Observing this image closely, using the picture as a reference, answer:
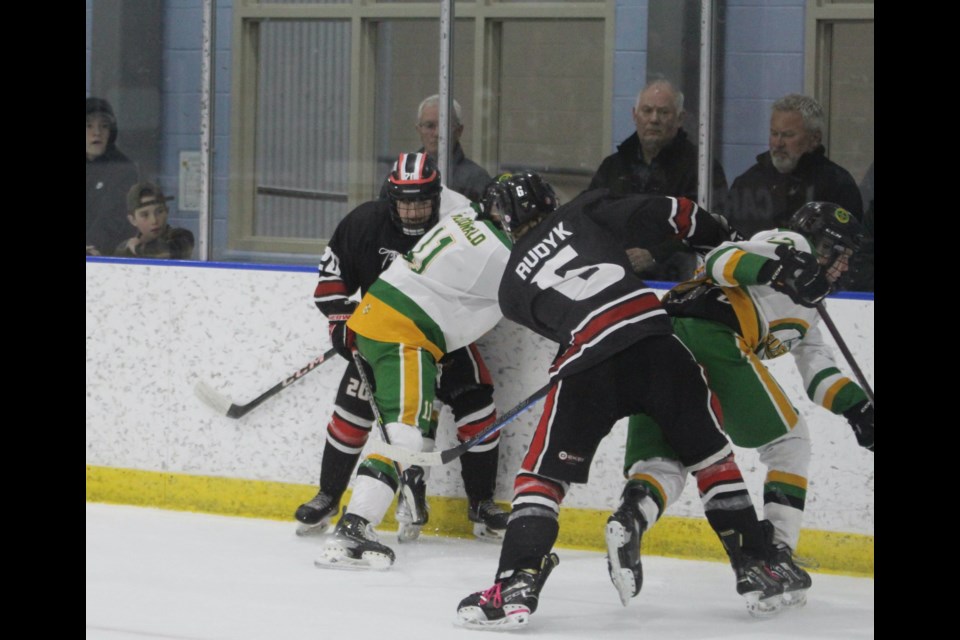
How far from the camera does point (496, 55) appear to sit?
455 cm

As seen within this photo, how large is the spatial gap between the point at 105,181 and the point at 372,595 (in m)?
2.05

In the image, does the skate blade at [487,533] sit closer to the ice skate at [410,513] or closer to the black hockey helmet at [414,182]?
the ice skate at [410,513]

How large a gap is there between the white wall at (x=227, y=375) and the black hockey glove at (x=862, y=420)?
74cm

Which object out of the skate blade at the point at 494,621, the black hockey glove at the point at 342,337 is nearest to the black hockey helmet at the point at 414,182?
the black hockey glove at the point at 342,337

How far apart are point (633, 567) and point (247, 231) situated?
2152 mm

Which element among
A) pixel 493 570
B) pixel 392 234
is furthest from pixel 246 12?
pixel 493 570

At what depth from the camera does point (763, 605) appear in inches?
124

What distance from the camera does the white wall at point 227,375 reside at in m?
4.11

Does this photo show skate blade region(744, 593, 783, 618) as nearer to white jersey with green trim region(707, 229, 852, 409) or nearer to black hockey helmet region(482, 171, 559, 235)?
white jersey with green trim region(707, 229, 852, 409)

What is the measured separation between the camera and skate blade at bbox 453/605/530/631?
2.98m

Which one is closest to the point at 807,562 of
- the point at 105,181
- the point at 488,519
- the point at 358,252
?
the point at 488,519

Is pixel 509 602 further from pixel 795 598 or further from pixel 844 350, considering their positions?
pixel 844 350
